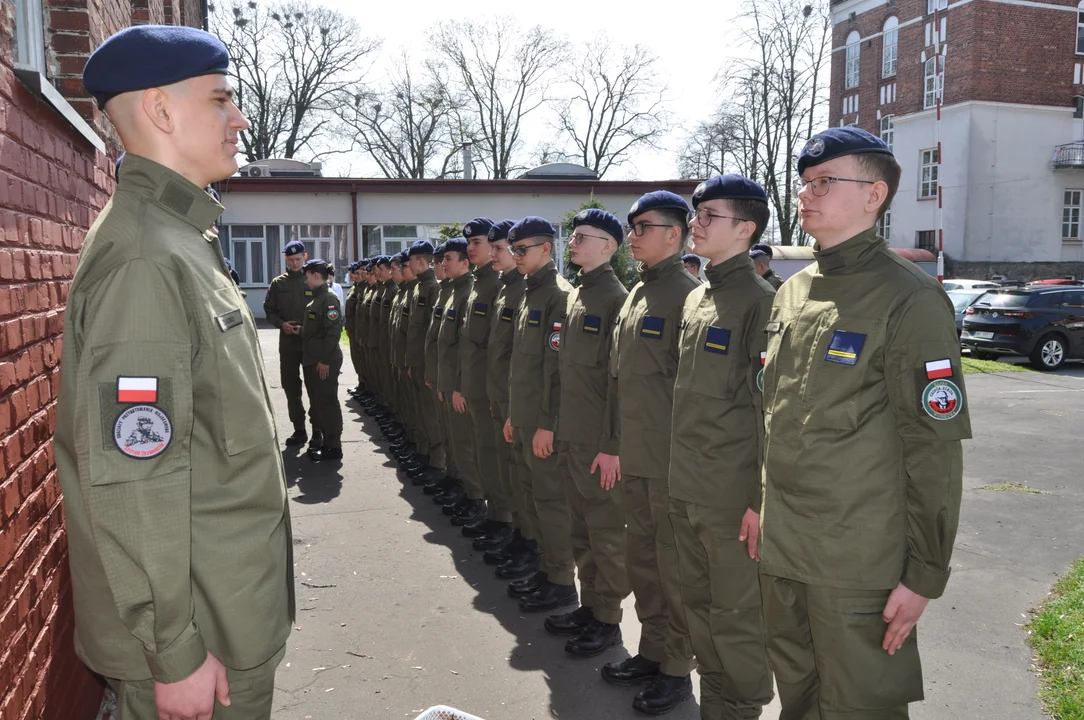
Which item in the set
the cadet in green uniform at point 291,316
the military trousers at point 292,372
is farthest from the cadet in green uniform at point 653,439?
the cadet in green uniform at point 291,316

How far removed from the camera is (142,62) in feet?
6.26

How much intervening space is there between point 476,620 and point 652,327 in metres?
2.06

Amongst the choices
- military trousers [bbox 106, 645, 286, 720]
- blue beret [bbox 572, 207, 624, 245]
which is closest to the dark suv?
blue beret [bbox 572, 207, 624, 245]

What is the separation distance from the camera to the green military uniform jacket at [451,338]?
6797mm

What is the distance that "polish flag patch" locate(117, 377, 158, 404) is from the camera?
1.68 metres

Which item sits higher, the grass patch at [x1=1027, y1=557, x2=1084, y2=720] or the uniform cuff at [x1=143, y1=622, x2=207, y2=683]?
the uniform cuff at [x1=143, y1=622, x2=207, y2=683]

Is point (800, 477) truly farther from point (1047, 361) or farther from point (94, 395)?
point (1047, 361)

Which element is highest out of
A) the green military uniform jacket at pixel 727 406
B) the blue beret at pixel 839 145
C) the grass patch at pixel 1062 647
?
the blue beret at pixel 839 145

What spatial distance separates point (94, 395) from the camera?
167 centimetres

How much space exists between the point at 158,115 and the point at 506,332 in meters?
3.75

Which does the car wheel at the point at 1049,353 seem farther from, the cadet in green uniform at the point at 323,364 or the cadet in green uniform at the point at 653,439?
the cadet in green uniform at the point at 653,439

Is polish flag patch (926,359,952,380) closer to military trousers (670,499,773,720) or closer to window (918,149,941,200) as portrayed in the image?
military trousers (670,499,773,720)

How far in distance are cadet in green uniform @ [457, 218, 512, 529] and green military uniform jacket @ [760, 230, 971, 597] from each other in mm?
3474

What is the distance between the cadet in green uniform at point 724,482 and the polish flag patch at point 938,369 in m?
0.83
